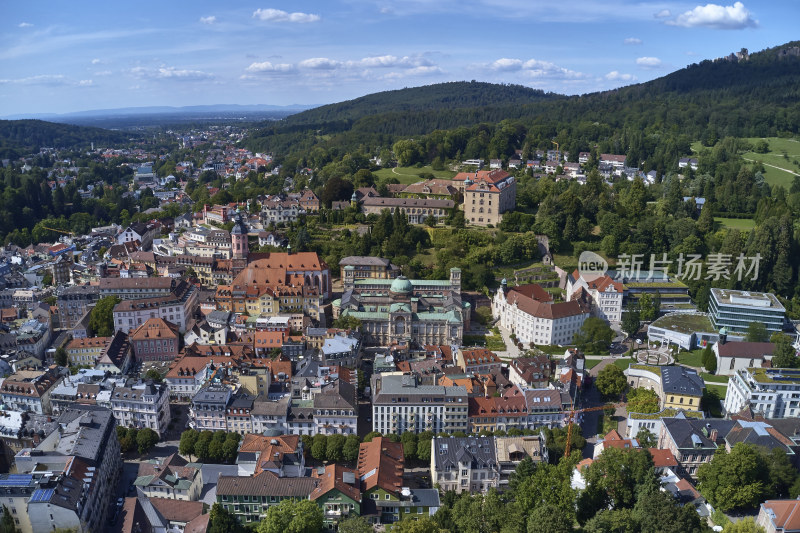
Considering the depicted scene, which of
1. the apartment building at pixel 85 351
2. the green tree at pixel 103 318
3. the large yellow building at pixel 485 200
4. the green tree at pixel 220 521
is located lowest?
the green tree at pixel 220 521

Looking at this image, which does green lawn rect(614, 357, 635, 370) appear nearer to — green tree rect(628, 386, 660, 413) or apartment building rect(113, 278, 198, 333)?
green tree rect(628, 386, 660, 413)

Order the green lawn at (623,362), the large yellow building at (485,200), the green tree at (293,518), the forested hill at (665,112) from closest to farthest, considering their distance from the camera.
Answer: the green tree at (293,518) → the green lawn at (623,362) → the large yellow building at (485,200) → the forested hill at (665,112)

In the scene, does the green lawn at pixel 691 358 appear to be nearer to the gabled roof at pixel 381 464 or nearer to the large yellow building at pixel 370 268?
the large yellow building at pixel 370 268

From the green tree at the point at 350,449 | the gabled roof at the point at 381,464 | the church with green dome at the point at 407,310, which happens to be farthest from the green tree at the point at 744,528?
the church with green dome at the point at 407,310

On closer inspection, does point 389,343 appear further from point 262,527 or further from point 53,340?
point 53,340

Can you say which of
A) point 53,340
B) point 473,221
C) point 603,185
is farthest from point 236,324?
point 603,185

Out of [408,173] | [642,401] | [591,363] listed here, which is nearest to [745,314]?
[591,363]

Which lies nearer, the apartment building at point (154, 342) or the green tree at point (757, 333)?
the apartment building at point (154, 342)
